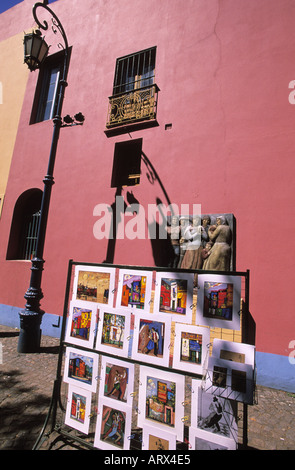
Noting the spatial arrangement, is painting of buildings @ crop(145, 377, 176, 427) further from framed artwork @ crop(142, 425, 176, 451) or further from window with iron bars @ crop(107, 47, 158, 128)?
window with iron bars @ crop(107, 47, 158, 128)

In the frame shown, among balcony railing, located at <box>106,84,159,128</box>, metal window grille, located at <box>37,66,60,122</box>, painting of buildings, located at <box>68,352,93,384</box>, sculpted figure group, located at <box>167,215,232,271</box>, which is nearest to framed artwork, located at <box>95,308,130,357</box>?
painting of buildings, located at <box>68,352,93,384</box>

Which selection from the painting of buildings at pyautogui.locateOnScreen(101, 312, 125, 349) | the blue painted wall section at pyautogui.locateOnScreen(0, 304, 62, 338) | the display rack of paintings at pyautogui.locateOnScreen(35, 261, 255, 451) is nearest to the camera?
the display rack of paintings at pyautogui.locateOnScreen(35, 261, 255, 451)

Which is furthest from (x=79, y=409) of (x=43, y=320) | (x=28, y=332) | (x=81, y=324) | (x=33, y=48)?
(x=33, y=48)

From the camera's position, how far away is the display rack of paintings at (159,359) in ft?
6.31

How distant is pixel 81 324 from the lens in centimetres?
264

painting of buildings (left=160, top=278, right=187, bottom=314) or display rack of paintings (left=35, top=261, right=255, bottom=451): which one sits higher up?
painting of buildings (left=160, top=278, right=187, bottom=314)

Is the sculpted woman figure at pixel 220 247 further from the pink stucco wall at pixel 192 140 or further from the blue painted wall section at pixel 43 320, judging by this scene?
the blue painted wall section at pixel 43 320

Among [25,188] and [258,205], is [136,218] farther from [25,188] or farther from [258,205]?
[25,188]

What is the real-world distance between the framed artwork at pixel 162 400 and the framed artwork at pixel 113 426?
5.6 inches

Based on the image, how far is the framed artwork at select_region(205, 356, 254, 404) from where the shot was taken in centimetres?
180

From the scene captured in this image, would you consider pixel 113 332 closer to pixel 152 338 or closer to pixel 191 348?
pixel 152 338

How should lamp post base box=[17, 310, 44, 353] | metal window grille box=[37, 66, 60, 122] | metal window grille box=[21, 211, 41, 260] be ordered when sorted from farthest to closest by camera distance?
metal window grille box=[37, 66, 60, 122]
metal window grille box=[21, 211, 41, 260]
lamp post base box=[17, 310, 44, 353]

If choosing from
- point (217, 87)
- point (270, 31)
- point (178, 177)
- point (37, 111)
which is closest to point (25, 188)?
point (37, 111)

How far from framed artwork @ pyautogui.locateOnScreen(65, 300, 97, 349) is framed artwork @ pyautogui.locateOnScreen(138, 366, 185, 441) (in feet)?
2.21
